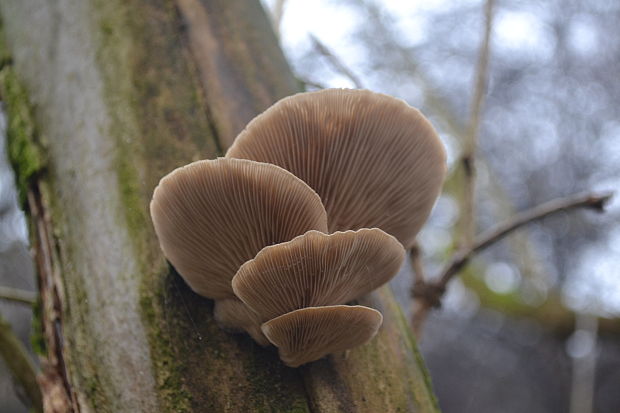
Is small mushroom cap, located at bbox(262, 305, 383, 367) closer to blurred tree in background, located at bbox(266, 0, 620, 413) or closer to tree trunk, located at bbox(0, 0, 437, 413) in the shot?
tree trunk, located at bbox(0, 0, 437, 413)

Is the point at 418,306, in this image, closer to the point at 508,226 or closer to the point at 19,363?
the point at 508,226

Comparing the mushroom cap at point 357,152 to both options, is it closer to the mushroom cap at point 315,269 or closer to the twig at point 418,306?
the mushroom cap at point 315,269

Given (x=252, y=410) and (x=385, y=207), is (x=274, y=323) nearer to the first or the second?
(x=252, y=410)

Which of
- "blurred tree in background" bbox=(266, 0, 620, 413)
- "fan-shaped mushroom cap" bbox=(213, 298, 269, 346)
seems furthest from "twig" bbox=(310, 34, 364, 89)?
"blurred tree in background" bbox=(266, 0, 620, 413)

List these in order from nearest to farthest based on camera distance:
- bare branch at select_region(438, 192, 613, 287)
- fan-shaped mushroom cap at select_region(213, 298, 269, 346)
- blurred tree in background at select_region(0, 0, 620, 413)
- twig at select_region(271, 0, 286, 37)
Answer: fan-shaped mushroom cap at select_region(213, 298, 269, 346), bare branch at select_region(438, 192, 613, 287), twig at select_region(271, 0, 286, 37), blurred tree in background at select_region(0, 0, 620, 413)

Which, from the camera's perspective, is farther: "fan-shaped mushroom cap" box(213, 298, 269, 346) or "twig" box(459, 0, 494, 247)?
"twig" box(459, 0, 494, 247)

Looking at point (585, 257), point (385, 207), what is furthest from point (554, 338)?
point (385, 207)
